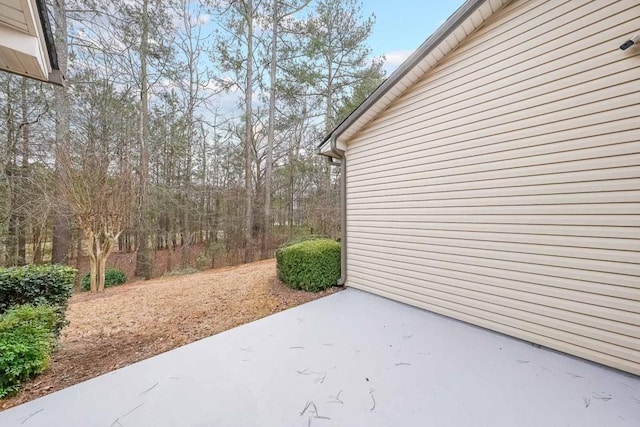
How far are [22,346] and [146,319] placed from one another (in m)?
1.94

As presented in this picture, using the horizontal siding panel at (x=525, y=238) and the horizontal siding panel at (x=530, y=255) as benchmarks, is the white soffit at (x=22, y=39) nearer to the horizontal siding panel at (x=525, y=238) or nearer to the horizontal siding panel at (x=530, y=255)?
the horizontal siding panel at (x=525, y=238)

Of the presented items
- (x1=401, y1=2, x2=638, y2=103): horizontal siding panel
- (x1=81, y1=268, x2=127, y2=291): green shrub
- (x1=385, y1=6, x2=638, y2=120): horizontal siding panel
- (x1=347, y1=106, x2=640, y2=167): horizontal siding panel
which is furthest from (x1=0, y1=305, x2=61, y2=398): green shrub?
(x1=81, y1=268, x2=127, y2=291): green shrub

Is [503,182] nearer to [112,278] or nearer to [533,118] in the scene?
[533,118]

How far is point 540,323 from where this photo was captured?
3.07 m

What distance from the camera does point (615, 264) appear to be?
262 cm

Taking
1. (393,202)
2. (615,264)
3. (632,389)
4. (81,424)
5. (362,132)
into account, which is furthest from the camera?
(362,132)

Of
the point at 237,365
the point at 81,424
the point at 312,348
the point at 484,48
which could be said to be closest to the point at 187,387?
the point at 237,365

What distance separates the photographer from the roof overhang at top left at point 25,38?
6.73 ft

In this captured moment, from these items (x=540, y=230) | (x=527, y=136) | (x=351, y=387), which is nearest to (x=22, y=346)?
(x=351, y=387)

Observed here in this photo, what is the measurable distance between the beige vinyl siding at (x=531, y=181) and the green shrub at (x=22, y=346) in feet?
14.5

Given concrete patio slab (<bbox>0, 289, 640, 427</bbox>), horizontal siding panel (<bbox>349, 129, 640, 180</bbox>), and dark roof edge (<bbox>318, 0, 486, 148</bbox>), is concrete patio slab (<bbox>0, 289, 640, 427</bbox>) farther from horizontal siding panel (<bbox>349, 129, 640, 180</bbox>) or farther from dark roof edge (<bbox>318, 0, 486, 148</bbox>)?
dark roof edge (<bbox>318, 0, 486, 148</bbox>)

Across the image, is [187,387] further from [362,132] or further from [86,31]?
[86,31]

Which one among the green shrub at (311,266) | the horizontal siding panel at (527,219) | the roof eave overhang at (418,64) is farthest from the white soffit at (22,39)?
the horizontal siding panel at (527,219)

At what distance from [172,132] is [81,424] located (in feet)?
37.4
